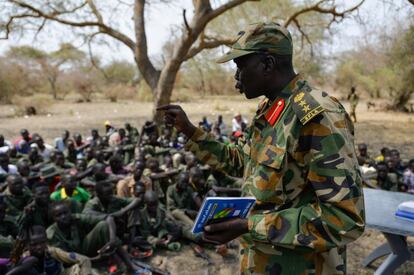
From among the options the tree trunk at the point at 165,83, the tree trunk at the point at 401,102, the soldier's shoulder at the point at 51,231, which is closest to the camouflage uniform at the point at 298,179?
the soldier's shoulder at the point at 51,231

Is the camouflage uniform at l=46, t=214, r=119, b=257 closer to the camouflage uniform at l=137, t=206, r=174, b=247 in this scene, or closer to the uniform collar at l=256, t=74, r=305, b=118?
the camouflage uniform at l=137, t=206, r=174, b=247

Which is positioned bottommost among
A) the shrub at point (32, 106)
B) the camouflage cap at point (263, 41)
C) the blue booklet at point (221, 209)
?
the shrub at point (32, 106)

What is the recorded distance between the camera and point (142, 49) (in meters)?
9.30

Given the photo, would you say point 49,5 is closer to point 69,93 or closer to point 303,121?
point 303,121

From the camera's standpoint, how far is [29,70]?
27172 mm

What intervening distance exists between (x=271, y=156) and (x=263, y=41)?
0.33 m

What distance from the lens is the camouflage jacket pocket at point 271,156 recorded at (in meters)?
1.11

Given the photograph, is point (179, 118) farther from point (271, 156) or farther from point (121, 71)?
point (121, 71)

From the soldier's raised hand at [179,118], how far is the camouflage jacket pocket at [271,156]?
14.8 inches

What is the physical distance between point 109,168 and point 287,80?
4.75 m

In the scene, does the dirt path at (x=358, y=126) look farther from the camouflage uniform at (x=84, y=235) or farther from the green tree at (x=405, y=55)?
the camouflage uniform at (x=84, y=235)

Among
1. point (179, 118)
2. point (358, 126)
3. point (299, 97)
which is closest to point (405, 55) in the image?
point (358, 126)

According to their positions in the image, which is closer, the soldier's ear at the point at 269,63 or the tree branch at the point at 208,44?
the soldier's ear at the point at 269,63

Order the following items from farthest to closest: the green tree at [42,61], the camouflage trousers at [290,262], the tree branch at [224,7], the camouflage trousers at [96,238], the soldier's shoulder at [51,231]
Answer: the green tree at [42,61] < the tree branch at [224,7] < the camouflage trousers at [96,238] < the soldier's shoulder at [51,231] < the camouflage trousers at [290,262]
